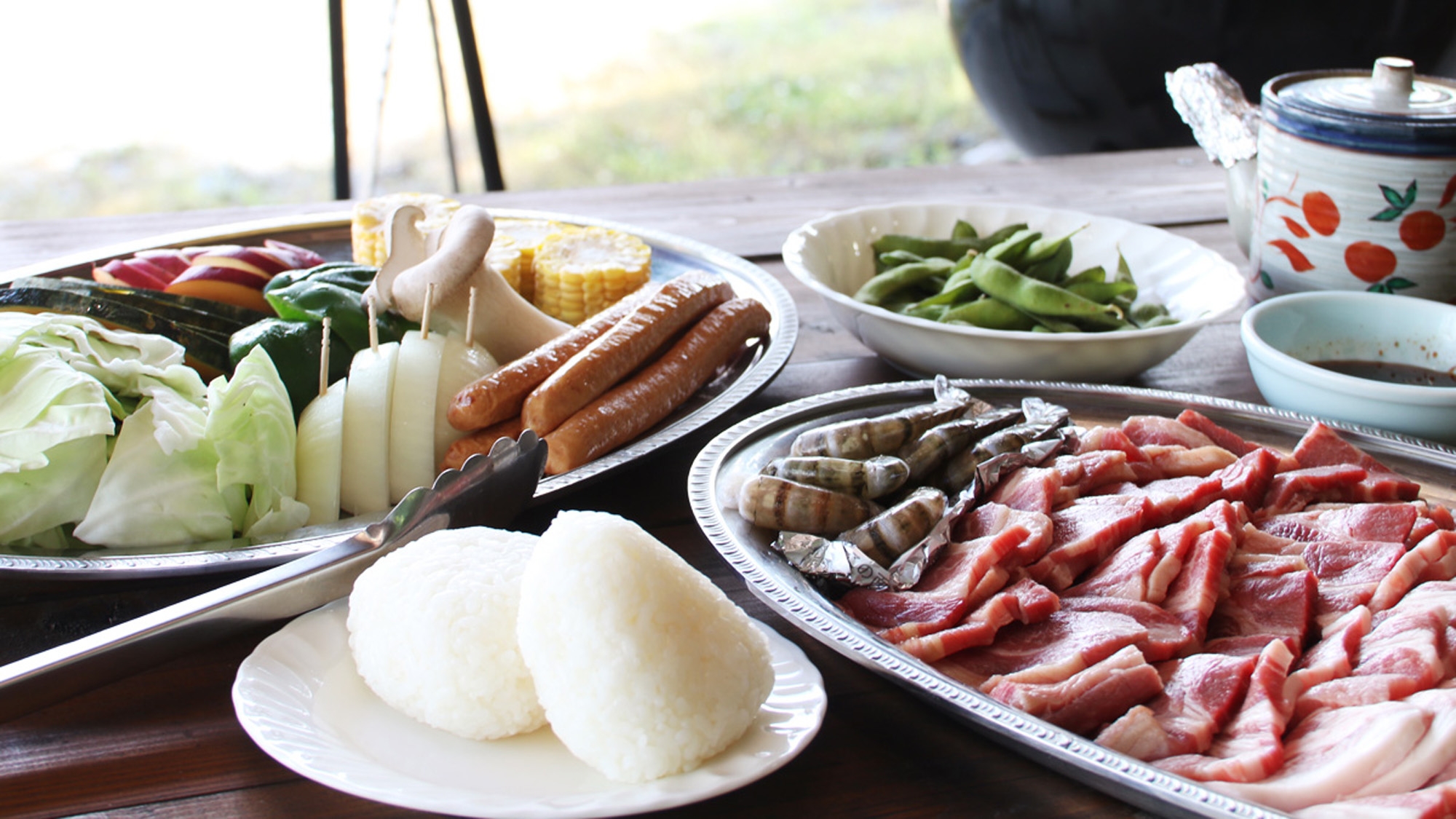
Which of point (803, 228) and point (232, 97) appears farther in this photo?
point (232, 97)

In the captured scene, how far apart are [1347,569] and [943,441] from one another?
1.66ft

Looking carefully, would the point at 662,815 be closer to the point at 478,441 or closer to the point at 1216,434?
the point at 478,441

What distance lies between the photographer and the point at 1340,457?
1.49 m

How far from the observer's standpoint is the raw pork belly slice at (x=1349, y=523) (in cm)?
130

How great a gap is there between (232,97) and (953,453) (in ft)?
21.8

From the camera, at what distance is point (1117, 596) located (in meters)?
1.21

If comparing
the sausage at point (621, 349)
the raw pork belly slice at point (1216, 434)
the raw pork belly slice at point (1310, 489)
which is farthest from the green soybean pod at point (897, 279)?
the raw pork belly slice at point (1310, 489)

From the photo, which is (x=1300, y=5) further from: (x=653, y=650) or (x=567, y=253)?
(x=653, y=650)

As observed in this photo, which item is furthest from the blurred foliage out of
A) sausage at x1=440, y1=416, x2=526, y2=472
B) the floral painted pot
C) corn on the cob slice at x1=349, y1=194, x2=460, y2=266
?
sausage at x1=440, y1=416, x2=526, y2=472

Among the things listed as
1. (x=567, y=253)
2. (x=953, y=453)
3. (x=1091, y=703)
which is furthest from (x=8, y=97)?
(x=1091, y=703)

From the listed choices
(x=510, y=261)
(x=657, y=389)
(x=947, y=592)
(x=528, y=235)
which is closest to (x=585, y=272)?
(x=510, y=261)

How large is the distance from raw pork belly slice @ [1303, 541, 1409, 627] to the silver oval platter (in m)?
0.27

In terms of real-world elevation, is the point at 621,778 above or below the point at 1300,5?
below

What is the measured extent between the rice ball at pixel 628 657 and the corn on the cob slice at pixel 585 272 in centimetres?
114
